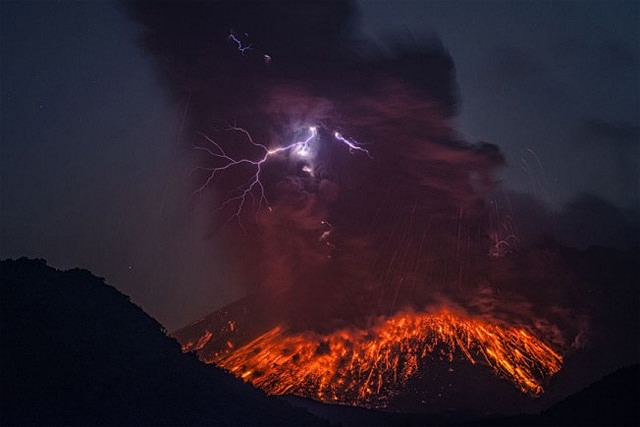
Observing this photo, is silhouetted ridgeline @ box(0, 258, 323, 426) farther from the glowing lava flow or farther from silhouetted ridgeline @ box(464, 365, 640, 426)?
the glowing lava flow

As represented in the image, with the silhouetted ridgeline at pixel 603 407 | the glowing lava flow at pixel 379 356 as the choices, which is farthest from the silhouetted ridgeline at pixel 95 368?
the glowing lava flow at pixel 379 356

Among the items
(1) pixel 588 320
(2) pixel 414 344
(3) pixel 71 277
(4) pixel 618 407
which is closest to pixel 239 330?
(2) pixel 414 344

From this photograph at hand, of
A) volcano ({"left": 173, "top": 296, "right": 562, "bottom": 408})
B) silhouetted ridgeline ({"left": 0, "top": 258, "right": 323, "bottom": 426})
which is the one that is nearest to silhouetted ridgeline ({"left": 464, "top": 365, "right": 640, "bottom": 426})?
silhouetted ridgeline ({"left": 0, "top": 258, "right": 323, "bottom": 426})

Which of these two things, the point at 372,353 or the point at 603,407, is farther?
the point at 372,353

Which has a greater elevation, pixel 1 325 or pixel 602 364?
pixel 602 364

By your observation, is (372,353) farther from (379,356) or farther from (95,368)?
(95,368)

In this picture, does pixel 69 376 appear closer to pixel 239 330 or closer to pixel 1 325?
pixel 1 325

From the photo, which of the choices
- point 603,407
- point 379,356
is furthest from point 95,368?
point 379,356
